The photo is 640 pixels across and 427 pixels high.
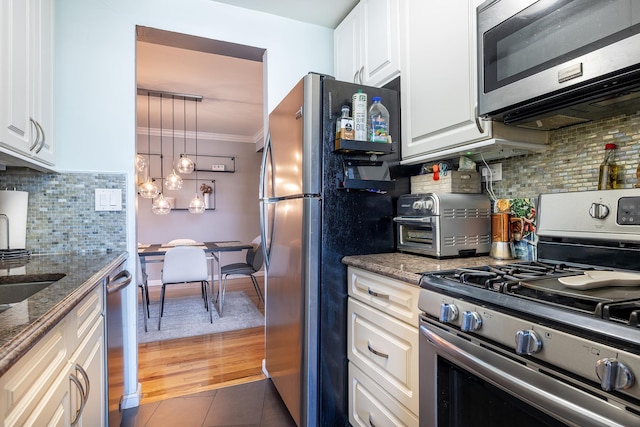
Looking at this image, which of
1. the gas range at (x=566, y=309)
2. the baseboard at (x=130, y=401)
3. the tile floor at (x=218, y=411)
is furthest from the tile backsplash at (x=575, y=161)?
the baseboard at (x=130, y=401)

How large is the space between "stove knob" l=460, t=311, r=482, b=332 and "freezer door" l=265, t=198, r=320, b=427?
78cm

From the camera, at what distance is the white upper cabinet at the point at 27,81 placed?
3.89 feet

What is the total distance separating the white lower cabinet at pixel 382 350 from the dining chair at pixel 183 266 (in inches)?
87.4

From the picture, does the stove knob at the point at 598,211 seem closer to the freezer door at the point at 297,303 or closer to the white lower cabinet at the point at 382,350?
the white lower cabinet at the point at 382,350

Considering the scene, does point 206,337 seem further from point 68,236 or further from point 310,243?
point 310,243

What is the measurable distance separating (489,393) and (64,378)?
1.05 m

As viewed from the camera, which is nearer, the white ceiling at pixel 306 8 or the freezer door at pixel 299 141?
the freezer door at pixel 299 141

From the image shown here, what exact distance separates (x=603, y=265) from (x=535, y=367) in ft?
1.92

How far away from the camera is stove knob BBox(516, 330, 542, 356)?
71 centimetres

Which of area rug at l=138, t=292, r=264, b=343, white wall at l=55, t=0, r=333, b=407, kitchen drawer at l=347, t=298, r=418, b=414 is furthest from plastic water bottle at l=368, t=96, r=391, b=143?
area rug at l=138, t=292, r=264, b=343

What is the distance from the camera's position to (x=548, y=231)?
124cm

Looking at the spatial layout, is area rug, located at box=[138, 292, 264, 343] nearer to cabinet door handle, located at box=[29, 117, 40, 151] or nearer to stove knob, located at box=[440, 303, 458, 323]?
cabinet door handle, located at box=[29, 117, 40, 151]

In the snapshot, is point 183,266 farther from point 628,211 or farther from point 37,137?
point 628,211

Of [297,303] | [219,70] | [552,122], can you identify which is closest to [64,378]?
[297,303]
